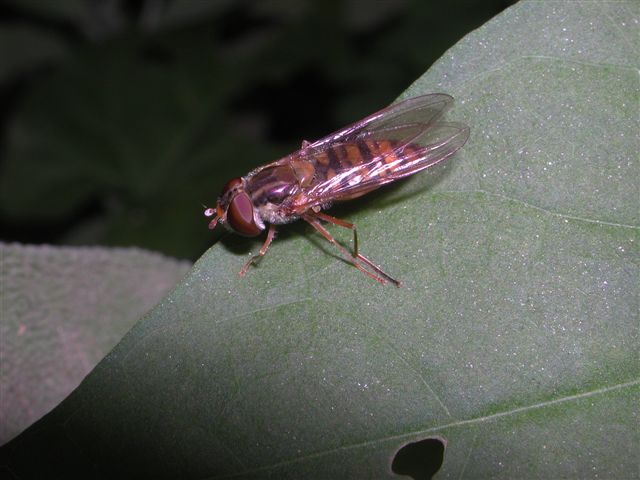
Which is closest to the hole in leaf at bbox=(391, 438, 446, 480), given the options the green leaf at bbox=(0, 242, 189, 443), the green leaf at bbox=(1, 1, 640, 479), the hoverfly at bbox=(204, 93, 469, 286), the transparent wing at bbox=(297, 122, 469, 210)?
the green leaf at bbox=(1, 1, 640, 479)

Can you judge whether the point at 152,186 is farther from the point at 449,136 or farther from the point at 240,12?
the point at 449,136

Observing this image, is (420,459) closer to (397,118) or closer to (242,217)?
(242,217)

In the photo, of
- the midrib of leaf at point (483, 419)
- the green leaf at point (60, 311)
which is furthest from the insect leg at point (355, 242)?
the green leaf at point (60, 311)

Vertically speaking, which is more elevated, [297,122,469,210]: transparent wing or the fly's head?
the fly's head

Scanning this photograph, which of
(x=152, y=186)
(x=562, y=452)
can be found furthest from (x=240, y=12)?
(x=562, y=452)

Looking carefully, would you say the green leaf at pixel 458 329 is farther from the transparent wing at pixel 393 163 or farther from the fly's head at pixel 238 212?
the fly's head at pixel 238 212

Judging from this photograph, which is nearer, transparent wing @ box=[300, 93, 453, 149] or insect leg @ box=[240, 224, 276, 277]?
insect leg @ box=[240, 224, 276, 277]

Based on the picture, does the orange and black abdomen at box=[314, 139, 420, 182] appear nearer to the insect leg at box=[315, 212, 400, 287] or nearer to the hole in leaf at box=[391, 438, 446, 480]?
the insect leg at box=[315, 212, 400, 287]
